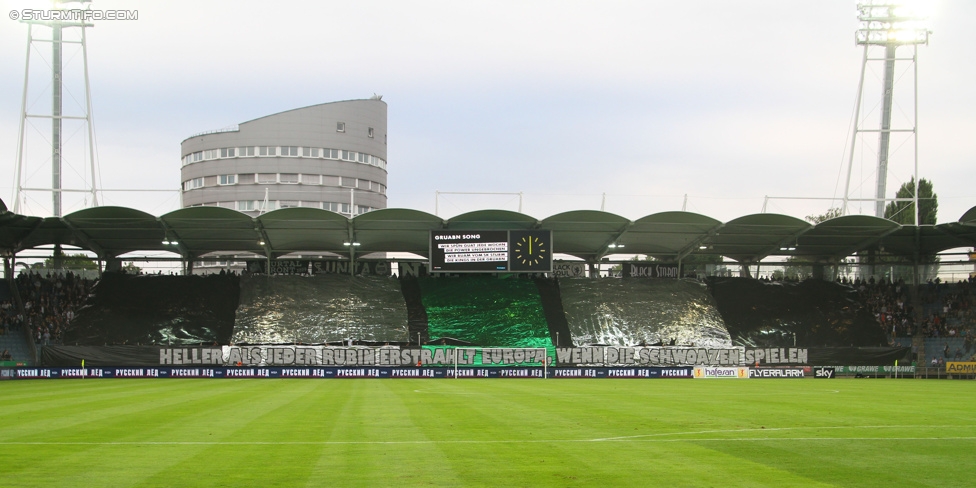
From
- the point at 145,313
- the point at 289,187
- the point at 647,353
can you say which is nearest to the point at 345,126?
the point at 289,187

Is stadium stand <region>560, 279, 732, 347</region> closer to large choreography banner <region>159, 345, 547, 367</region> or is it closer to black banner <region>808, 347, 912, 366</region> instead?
black banner <region>808, 347, 912, 366</region>

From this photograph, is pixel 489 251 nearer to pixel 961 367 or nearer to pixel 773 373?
pixel 773 373

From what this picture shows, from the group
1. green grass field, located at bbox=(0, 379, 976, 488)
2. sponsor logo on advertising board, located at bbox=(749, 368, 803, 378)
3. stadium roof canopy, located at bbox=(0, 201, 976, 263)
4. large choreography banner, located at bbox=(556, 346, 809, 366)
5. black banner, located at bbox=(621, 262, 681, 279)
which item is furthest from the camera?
black banner, located at bbox=(621, 262, 681, 279)

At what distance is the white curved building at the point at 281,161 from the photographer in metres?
95.6

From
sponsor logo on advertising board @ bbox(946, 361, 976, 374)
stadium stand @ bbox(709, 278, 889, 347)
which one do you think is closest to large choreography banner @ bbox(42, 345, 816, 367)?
stadium stand @ bbox(709, 278, 889, 347)

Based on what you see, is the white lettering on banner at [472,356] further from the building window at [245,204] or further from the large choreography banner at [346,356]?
the building window at [245,204]

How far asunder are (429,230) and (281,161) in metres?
44.1

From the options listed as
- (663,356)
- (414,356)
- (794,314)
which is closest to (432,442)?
(414,356)

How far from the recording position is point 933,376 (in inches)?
1994

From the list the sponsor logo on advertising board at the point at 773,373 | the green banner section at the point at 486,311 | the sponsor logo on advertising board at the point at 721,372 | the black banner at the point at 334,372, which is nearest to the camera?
the black banner at the point at 334,372

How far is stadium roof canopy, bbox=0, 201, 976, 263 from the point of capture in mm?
52344

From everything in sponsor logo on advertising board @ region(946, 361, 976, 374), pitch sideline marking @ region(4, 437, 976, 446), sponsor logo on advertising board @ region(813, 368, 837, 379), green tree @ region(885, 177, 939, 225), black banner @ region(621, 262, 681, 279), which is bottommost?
sponsor logo on advertising board @ region(813, 368, 837, 379)

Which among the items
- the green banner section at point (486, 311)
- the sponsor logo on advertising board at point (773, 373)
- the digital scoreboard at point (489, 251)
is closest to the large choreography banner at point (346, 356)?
the green banner section at point (486, 311)

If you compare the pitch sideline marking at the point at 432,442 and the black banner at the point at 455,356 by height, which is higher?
the pitch sideline marking at the point at 432,442
